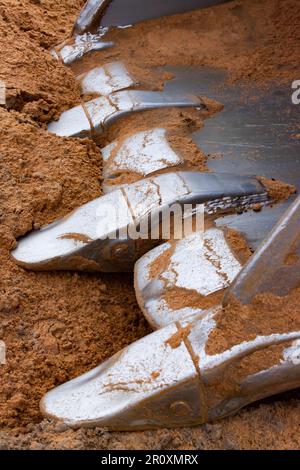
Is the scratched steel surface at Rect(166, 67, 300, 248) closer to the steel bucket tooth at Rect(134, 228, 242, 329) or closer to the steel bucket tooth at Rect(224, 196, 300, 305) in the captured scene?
the steel bucket tooth at Rect(134, 228, 242, 329)

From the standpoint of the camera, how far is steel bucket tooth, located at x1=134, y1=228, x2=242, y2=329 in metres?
1.42

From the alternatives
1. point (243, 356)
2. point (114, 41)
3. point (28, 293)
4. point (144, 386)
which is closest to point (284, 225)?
point (243, 356)

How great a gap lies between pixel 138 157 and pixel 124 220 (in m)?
0.33

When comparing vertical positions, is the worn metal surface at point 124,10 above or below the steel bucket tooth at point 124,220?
above

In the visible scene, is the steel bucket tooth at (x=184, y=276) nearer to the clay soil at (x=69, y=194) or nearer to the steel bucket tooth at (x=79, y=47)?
the clay soil at (x=69, y=194)

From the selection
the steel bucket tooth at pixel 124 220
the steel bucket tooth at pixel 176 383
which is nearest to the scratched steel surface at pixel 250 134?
the steel bucket tooth at pixel 124 220

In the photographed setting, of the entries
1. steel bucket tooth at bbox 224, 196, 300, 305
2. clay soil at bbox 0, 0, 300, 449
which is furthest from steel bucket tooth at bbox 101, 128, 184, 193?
steel bucket tooth at bbox 224, 196, 300, 305

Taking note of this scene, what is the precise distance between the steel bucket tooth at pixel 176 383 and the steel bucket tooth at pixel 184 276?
8cm

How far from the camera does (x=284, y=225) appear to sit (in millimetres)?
1314

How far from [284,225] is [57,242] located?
642mm

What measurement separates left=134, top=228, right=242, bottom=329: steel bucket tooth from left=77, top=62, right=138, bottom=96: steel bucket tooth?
2.95 feet

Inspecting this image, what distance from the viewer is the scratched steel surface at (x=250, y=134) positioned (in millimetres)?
1660

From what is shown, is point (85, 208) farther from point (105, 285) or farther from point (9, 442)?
point (9, 442)

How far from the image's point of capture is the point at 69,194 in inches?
73.3
